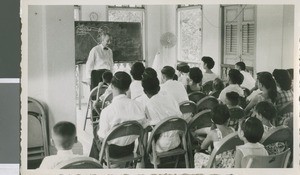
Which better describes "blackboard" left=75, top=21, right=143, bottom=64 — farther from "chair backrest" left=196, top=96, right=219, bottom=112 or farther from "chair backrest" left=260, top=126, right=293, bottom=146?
"chair backrest" left=260, top=126, right=293, bottom=146

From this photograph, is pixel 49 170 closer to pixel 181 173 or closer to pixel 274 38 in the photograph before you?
pixel 181 173

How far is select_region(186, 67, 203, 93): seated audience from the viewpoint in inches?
76.8

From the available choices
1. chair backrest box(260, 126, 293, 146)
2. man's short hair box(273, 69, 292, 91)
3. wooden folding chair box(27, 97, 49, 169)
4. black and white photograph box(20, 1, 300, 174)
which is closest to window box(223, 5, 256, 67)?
black and white photograph box(20, 1, 300, 174)

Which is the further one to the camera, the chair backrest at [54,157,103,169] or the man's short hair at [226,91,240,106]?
the man's short hair at [226,91,240,106]

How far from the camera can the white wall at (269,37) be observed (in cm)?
190

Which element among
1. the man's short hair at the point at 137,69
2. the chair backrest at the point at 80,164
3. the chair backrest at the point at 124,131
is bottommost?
the chair backrest at the point at 80,164

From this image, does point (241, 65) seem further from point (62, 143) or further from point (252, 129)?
point (62, 143)

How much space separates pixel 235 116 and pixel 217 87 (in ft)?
0.54

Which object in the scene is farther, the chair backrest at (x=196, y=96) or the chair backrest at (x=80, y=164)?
the chair backrest at (x=196, y=96)

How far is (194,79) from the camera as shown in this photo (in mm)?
1957

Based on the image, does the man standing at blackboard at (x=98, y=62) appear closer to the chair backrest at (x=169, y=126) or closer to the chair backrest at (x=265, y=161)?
the chair backrest at (x=169, y=126)

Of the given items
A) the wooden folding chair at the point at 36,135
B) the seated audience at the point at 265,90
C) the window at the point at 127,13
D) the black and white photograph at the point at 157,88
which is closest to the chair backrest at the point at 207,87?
the black and white photograph at the point at 157,88

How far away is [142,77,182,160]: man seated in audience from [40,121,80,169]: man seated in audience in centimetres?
38

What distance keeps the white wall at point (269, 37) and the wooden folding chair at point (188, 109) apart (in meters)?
0.36
